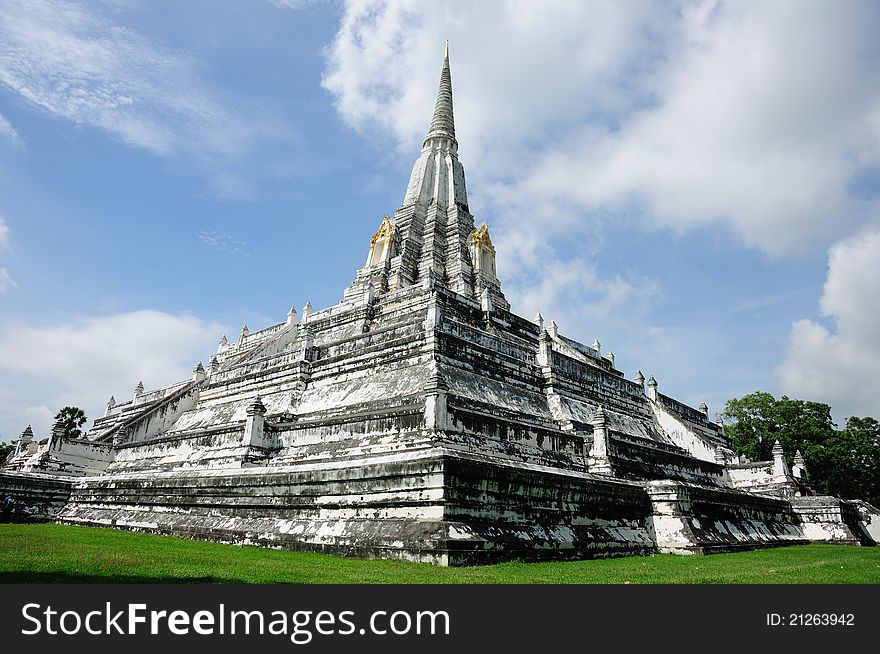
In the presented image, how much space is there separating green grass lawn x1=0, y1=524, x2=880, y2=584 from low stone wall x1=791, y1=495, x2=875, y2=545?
887cm

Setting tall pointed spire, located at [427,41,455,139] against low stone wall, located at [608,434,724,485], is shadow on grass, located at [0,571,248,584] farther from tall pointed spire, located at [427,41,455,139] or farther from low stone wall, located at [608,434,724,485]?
tall pointed spire, located at [427,41,455,139]

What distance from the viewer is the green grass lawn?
7211mm

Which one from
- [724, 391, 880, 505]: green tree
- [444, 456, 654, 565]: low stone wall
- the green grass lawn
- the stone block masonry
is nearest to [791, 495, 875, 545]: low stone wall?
the stone block masonry

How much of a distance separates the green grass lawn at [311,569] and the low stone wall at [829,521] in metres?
8.87

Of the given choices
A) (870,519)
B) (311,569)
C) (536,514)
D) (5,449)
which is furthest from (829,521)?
(5,449)

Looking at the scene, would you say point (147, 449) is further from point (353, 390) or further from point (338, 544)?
point (338, 544)

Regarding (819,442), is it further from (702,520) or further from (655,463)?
(702,520)

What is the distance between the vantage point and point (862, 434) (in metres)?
34.6

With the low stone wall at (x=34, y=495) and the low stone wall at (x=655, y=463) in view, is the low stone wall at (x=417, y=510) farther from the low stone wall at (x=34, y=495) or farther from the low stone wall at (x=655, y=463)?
the low stone wall at (x=34, y=495)

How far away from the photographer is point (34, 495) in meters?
19.1

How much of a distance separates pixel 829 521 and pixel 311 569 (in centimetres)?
1887

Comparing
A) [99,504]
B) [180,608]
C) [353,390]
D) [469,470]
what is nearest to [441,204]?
[353,390]

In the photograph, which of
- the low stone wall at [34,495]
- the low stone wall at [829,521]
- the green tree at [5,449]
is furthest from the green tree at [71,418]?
the low stone wall at [829,521]

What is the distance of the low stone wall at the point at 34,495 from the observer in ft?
60.8
